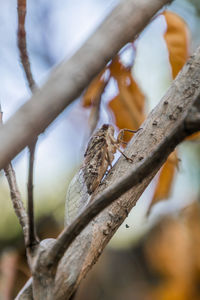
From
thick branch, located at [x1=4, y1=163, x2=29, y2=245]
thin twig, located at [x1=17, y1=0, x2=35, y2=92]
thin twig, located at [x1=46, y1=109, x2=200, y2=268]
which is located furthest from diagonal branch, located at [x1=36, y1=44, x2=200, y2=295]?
thin twig, located at [x1=17, y1=0, x2=35, y2=92]

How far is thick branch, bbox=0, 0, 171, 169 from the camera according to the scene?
50cm

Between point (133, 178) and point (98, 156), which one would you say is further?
point (98, 156)

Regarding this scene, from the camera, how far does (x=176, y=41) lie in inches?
72.4

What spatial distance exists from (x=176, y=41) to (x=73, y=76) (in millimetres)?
1425

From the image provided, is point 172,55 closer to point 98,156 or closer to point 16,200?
point 98,156

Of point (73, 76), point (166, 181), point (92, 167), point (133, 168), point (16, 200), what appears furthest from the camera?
point (166, 181)

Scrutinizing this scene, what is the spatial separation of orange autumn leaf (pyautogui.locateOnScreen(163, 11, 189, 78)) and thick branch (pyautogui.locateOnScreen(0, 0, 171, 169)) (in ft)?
4.05

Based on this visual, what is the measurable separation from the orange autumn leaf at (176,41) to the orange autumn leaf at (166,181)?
41 cm

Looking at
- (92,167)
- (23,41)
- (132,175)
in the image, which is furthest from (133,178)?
(92,167)

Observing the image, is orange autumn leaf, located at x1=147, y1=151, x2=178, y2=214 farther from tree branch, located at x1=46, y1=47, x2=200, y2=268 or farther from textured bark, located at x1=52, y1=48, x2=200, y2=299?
tree branch, located at x1=46, y1=47, x2=200, y2=268

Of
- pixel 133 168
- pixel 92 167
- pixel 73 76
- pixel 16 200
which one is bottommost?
pixel 73 76

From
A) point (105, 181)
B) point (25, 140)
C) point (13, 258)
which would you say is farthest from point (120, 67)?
point (25, 140)

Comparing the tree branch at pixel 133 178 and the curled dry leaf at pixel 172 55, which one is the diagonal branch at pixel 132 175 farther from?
the curled dry leaf at pixel 172 55

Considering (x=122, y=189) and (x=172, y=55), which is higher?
(x=172, y=55)
